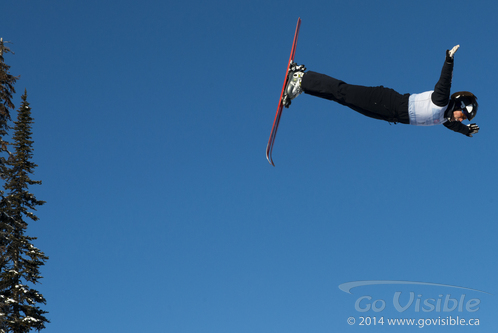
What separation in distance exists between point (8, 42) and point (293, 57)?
9.19m

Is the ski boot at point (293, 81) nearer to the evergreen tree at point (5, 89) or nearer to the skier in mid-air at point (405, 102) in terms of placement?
the skier in mid-air at point (405, 102)

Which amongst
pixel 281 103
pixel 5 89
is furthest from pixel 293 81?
pixel 5 89

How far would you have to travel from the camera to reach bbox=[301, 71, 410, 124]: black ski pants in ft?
30.4

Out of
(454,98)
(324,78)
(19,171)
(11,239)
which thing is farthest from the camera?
(19,171)

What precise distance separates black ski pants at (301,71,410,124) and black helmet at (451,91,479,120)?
78 cm

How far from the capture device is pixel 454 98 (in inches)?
359

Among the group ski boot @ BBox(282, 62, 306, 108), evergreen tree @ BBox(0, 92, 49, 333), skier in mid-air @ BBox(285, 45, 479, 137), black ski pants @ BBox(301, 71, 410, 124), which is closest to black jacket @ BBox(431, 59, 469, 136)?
skier in mid-air @ BBox(285, 45, 479, 137)

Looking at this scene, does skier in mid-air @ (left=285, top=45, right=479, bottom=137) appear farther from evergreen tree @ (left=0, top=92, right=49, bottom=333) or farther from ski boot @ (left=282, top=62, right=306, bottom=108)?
evergreen tree @ (left=0, top=92, right=49, bottom=333)

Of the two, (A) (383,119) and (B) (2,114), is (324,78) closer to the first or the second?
(A) (383,119)

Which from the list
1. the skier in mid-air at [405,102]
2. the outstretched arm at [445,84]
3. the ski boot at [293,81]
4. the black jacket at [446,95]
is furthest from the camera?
the ski boot at [293,81]

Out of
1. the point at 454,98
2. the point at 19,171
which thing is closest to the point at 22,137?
the point at 19,171

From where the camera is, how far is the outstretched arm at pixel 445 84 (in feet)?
26.7

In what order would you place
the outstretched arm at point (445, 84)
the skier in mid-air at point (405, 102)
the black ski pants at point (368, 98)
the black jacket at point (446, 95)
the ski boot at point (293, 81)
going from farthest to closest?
the ski boot at point (293, 81) < the black ski pants at point (368, 98) < the skier in mid-air at point (405, 102) < the black jacket at point (446, 95) < the outstretched arm at point (445, 84)

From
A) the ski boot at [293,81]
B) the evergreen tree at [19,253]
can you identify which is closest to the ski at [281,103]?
the ski boot at [293,81]
